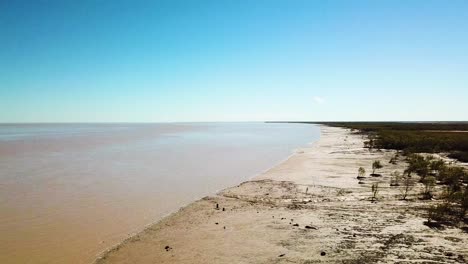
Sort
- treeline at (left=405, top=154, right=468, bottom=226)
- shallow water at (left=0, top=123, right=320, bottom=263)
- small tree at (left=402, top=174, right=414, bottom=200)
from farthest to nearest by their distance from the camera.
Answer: small tree at (left=402, top=174, right=414, bottom=200) < treeline at (left=405, top=154, right=468, bottom=226) < shallow water at (left=0, top=123, right=320, bottom=263)

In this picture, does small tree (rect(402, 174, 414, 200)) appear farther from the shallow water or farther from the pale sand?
the shallow water

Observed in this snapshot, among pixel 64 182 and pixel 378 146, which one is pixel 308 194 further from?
pixel 378 146

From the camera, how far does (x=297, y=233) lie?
31.4ft

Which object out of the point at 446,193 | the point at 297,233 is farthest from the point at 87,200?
the point at 446,193

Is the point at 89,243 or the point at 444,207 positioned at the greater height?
the point at 444,207

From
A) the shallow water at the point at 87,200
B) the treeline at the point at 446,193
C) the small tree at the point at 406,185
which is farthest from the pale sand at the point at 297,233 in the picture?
the shallow water at the point at 87,200

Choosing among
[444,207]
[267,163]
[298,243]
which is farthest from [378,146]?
[298,243]

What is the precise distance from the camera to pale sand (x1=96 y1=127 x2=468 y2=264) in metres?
8.00

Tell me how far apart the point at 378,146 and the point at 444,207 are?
28.8 meters

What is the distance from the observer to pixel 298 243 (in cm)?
879

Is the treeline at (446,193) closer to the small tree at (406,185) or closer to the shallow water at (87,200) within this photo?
the small tree at (406,185)

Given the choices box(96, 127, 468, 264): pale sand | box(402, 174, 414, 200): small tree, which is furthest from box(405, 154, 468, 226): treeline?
box(96, 127, 468, 264): pale sand

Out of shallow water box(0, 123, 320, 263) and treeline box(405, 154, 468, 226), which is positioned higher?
treeline box(405, 154, 468, 226)

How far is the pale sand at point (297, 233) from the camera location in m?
8.00
